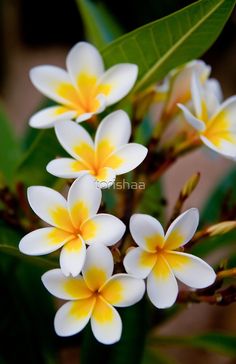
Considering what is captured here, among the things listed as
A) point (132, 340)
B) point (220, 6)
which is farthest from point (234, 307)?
point (220, 6)

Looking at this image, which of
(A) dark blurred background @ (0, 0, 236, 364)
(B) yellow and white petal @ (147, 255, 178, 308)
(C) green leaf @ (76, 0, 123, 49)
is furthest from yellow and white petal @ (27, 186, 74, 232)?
(A) dark blurred background @ (0, 0, 236, 364)

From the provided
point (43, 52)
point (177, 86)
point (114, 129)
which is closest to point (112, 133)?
point (114, 129)

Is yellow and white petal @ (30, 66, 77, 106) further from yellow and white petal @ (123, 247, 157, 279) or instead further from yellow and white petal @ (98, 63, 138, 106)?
yellow and white petal @ (123, 247, 157, 279)

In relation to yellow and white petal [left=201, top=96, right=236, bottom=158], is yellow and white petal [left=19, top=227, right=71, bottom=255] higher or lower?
higher

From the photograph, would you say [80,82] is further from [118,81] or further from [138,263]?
[138,263]

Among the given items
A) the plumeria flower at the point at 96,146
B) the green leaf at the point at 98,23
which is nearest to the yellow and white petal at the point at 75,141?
the plumeria flower at the point at 96,146

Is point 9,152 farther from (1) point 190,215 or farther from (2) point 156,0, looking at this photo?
(1) point 190,215
